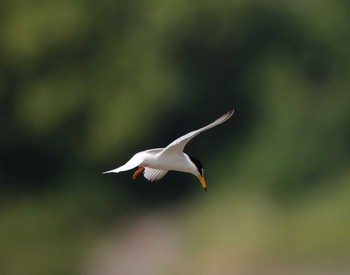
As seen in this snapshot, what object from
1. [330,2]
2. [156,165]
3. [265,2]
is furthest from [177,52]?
[156,165]

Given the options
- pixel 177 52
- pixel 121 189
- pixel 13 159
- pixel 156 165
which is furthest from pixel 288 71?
pixel 156 165

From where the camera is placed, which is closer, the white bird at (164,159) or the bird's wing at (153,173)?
the white bird at (164,159)

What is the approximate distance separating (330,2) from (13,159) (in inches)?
122

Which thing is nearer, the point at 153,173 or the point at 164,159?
the point at 164,159

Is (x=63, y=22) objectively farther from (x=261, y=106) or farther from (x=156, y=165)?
(x=156, y=165)

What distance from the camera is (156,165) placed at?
362 centimetres

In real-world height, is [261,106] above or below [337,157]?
above

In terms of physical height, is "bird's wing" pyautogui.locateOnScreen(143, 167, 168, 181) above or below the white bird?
below

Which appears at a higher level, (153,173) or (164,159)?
(164,159)

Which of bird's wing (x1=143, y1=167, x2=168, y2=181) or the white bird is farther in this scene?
bird's wing (x1=143, y1=167, x2=168, y2=181)

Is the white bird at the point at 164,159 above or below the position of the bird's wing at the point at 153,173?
above

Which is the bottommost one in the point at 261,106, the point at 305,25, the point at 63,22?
the point at 261,106

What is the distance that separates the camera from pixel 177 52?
324 inches

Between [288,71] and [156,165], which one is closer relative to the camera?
[156,165]
